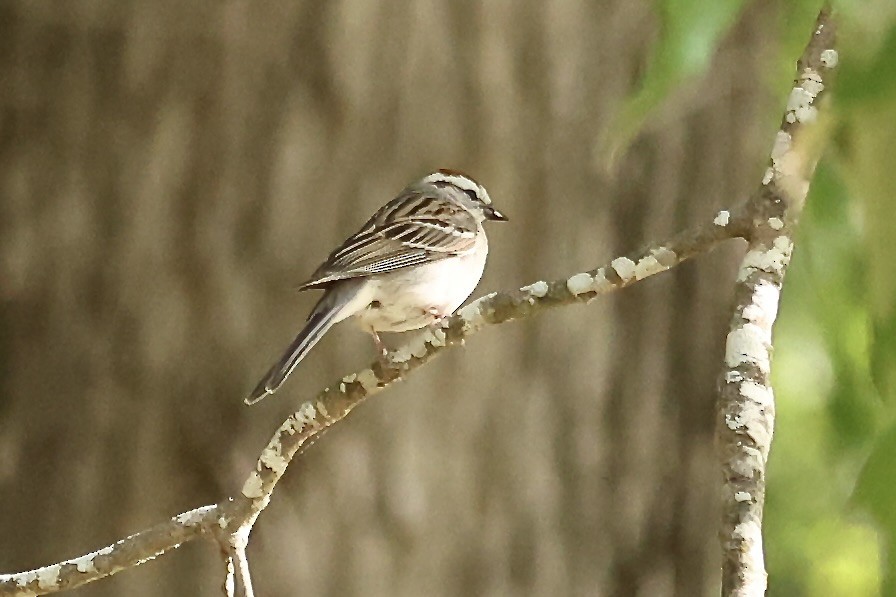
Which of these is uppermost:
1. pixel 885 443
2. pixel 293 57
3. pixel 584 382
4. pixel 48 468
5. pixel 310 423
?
pixel 293 57

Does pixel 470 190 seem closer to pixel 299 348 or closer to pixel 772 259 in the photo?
pixel 299 348

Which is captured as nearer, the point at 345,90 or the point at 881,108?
the point at 881,108

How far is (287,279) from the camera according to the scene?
1711 millimetres

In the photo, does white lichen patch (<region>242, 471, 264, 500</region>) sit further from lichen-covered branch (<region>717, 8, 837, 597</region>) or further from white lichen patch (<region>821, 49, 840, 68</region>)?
white lichen patch (<region>821, 49, 840, 68</region>)

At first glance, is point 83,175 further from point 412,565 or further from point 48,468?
point 412,565

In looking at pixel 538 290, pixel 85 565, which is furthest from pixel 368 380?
pixel 85 565

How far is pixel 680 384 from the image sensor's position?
184 centimetres

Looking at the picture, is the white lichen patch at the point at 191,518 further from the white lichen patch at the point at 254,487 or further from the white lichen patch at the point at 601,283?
the white lichen patch at the point at 601,283

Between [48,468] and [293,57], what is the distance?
0.71m

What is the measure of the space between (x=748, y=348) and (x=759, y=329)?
24 millimetres

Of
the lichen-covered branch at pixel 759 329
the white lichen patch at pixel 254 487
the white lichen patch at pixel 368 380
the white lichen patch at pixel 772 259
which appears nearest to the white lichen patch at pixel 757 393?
the lichen-covered branch at pixel 759 329

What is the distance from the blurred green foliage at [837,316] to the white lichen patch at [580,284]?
14 cm

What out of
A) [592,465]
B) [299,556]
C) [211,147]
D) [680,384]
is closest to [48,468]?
[299,556]

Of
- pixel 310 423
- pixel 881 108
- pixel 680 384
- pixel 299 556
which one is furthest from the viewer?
pixel 680 384
